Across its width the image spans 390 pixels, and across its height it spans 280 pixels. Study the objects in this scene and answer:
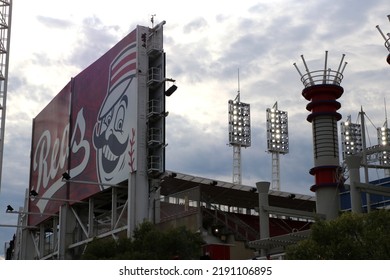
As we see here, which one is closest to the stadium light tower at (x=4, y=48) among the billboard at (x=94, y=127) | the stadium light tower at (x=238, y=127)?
the billboard at (x=94, y=127)

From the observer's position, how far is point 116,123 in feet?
201

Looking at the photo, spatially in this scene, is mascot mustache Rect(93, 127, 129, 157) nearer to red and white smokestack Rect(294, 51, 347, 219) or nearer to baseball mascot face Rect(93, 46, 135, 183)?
baseball mascot face Rect(93, 46, 135, 183)

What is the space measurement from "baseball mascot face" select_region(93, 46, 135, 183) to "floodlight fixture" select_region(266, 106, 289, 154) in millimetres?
40719

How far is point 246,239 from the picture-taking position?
55.0 metres

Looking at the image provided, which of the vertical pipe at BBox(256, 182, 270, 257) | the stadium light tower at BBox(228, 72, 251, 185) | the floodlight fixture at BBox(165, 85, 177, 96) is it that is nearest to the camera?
the vertical pipe at BBox(256, 182, 270, 257)

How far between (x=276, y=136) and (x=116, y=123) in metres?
45.7

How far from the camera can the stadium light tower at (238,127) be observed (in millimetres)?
98750

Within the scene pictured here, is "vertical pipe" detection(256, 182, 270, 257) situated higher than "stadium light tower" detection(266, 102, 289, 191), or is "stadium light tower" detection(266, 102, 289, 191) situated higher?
"stadium light tower" detection(266, 102, 289, 191)

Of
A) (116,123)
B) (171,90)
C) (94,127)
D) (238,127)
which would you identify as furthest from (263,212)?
(238,127)

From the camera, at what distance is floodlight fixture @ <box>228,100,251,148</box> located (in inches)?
3888

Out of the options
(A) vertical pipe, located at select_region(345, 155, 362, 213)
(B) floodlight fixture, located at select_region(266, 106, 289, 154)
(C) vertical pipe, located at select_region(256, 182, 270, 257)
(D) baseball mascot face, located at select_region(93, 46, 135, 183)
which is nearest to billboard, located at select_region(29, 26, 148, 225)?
(D) baseball mascot face, located at select_region(93, 46, 135, 183)

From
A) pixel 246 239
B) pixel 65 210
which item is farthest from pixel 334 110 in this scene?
pixel 65 210

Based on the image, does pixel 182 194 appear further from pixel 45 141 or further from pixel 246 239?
pixel 45 141

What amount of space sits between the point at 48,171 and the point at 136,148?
2396cm
